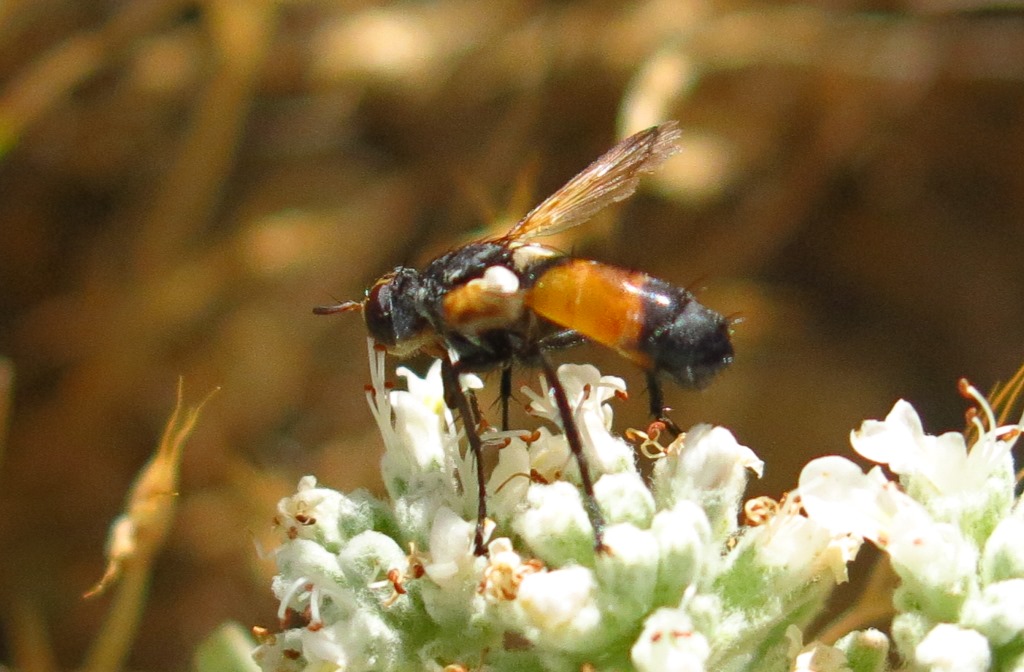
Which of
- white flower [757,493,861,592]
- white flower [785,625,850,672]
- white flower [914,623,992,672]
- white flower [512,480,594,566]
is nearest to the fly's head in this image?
white flower [512,480,594,566]

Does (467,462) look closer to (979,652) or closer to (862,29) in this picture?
(979,652)

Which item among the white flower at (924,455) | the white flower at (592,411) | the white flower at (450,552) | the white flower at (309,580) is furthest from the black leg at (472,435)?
the white flower at (924,455)

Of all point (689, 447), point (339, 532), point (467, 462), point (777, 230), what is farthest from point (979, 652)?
point (777, 230)

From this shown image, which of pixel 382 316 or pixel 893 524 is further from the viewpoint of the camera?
pixel 382 316

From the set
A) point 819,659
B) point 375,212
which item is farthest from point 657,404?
point 375,212

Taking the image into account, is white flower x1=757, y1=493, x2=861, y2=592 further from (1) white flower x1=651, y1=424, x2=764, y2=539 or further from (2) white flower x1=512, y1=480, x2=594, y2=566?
(2) white flower x1=512, y1=480, x2=594, y2=566

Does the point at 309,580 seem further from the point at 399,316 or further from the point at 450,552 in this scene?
the point at 399,316

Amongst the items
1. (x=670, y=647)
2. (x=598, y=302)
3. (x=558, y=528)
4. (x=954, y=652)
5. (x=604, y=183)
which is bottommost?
(x=954, y=652)

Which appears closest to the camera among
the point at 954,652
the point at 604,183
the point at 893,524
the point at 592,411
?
the point at 954,652
